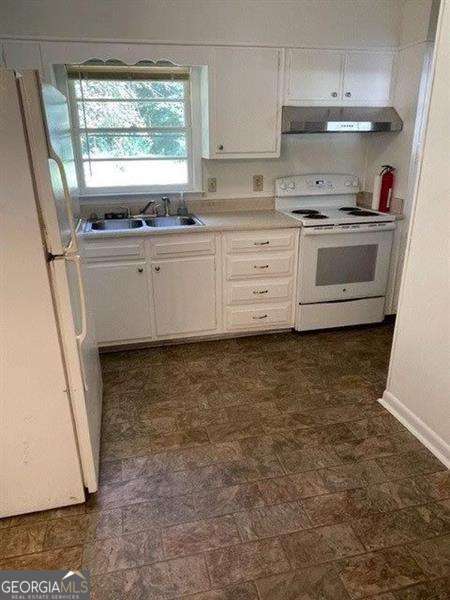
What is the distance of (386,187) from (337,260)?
799 millimetres

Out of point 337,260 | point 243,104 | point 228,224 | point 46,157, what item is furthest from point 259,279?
point 46,157

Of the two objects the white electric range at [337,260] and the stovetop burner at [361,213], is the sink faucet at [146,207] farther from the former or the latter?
the stovetop burner at [361,213]

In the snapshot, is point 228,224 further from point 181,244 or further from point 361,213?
point 361,213

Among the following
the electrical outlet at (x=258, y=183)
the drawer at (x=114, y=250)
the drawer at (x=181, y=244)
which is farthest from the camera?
the electrical outlet at (x=258, y=183)

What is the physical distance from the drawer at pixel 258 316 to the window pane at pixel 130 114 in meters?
1.57

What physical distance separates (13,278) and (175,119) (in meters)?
2.37

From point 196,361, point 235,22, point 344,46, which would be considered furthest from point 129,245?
point 344,46

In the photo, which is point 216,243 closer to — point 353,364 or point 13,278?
point 353,364

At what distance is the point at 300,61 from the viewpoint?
3.14 m

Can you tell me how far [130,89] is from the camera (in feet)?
10.6

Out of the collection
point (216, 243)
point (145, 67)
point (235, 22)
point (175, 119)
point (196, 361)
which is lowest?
point (196, 361)

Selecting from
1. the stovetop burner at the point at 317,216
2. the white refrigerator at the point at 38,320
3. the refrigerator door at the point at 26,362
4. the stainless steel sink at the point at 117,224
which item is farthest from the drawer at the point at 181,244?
the refrigerator door at the point at 26,362

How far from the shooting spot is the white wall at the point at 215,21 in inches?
109

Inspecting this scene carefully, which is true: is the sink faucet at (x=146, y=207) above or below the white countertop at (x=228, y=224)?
above
